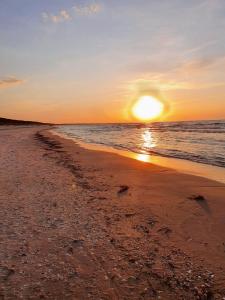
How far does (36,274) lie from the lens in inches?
155

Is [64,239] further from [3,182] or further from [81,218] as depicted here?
[3,182]

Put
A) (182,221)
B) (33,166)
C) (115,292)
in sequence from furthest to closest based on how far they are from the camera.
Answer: (33,166) → (182,221) → (115,292)

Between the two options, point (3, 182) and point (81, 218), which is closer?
point (81, 218)

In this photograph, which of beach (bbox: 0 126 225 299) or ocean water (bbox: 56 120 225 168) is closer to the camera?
beach (bbox: 0 126 225 299)

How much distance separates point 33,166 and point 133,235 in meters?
7.91

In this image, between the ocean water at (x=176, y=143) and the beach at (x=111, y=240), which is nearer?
the beach at (x=111, y=240)

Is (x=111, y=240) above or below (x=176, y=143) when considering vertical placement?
below

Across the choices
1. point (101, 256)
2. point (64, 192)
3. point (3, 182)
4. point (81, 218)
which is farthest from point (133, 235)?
point (3, 182)

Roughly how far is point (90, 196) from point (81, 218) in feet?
5.33

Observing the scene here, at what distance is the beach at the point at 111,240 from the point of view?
371cm

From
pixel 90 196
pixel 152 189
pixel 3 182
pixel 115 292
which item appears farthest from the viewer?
pixel 3 182

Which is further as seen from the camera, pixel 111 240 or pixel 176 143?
pixel 176 143

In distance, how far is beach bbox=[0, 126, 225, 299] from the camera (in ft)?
12.2

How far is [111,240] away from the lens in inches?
196
